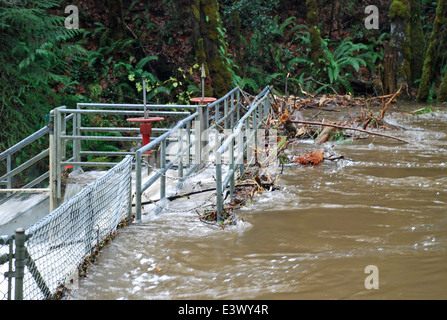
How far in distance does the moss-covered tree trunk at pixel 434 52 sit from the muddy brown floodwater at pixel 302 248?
10.5 meters

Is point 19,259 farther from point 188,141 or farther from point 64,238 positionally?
point 188,141

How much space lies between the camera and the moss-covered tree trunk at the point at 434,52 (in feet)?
60.7

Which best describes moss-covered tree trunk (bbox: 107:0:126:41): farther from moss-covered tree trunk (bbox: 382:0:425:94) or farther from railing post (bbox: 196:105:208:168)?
railing post (bbox: 196:105:208:168)

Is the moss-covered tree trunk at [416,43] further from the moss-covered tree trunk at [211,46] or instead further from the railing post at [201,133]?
the railing post at [201,133]

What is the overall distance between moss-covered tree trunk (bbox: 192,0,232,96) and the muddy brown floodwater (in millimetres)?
8928

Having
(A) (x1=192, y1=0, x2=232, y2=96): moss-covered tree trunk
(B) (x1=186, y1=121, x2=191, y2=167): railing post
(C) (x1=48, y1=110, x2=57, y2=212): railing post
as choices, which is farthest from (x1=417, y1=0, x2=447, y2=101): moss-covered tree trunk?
(C) (x1=48, y1=110, x2=57, y2=212): railing post

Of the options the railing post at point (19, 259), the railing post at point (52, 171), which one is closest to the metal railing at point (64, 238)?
the railing post at point (19, 259)

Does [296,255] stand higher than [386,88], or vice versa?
[386,88]

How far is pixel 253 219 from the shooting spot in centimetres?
709

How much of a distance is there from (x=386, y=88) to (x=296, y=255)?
1480 centimetres

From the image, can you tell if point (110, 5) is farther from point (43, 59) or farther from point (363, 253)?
point (363, 253)

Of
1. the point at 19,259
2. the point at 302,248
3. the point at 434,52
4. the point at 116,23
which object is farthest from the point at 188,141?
the point at 434,52
